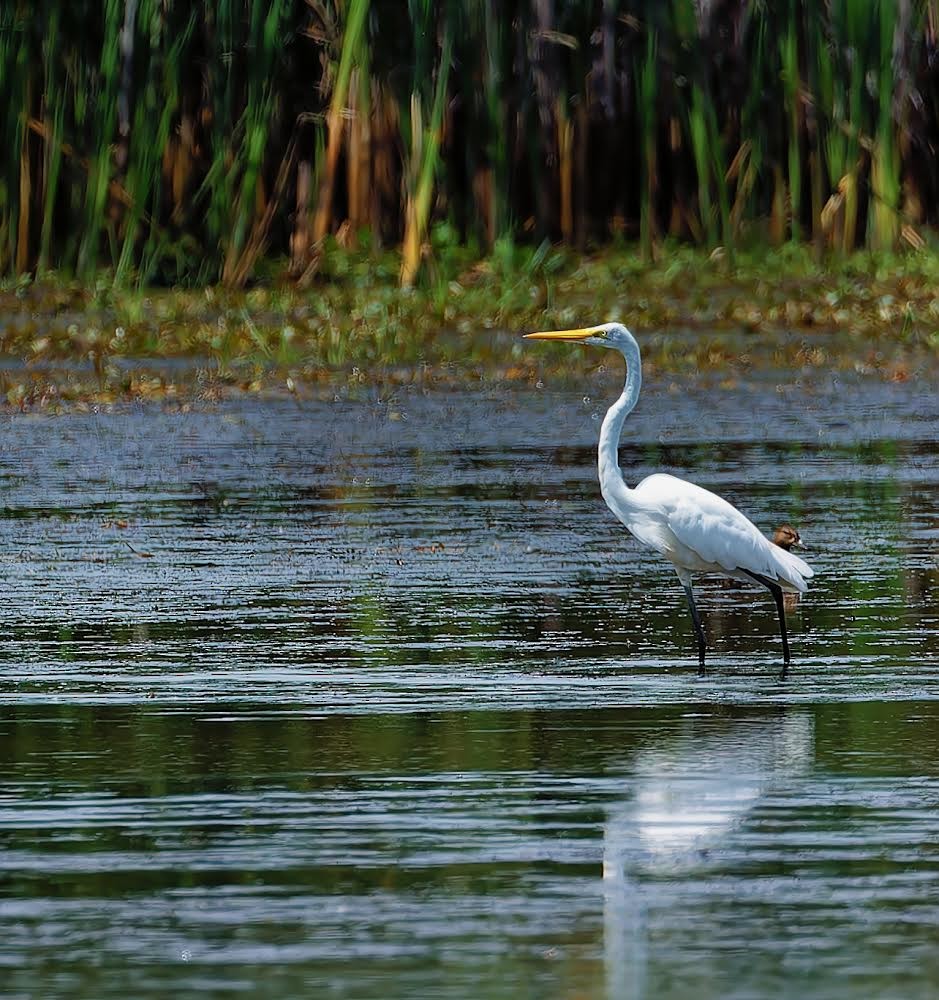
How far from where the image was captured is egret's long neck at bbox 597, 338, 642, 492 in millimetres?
9719

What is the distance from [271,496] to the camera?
13.2m

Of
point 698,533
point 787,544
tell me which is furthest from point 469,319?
point 698,533

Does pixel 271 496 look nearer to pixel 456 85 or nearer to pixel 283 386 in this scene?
pixel 283 386

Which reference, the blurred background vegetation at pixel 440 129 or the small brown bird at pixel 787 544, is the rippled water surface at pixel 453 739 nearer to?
the small brown bird at pixel 787 544

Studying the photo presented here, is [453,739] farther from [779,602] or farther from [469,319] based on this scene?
[469,319]

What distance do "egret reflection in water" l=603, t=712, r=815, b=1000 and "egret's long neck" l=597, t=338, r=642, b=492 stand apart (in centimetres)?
211

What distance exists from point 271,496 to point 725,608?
353 cm

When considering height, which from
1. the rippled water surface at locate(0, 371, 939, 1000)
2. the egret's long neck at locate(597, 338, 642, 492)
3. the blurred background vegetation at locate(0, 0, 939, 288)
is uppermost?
the blurred background vegetation at locate(0, 0, 939, 288)

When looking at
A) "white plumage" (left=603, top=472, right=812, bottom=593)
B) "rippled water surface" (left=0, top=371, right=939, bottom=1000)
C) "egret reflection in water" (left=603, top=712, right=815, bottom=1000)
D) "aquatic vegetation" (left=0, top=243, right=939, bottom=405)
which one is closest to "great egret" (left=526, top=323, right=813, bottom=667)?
"white plumage" (left=603, top=472, right=812, bottom=593)

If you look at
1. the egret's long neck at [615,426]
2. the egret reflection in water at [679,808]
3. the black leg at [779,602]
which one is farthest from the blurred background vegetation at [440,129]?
the egret reflection in water at [679,808]

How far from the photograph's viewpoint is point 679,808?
21.1 ft

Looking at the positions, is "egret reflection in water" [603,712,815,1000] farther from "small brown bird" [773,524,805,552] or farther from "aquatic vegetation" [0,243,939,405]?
"aquatic vegetation" [0,243,939,405]

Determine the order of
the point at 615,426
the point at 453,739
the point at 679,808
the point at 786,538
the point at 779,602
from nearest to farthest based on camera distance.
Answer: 1. the point at 679,808
2. the point at 453,739
3. the point at 779,602
4. the point at 615,426
5. the point at 786,538

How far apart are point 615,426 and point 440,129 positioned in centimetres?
1229
